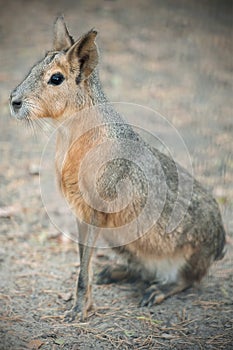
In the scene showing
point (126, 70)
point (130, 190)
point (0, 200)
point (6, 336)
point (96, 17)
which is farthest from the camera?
point (96, 17)

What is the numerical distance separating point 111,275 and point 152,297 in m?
0.41

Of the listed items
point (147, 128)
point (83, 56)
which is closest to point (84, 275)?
point (83, 56)

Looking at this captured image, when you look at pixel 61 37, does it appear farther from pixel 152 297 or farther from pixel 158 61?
pixel 158 61

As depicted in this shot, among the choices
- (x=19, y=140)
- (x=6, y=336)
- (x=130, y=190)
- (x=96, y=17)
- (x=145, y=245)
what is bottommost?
(x=6, y=336)

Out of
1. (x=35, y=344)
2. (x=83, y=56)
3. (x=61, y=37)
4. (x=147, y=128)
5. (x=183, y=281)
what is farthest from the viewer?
(x=147, y=128)

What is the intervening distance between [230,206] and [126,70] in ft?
10.4

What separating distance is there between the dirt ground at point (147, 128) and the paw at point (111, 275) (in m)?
0.07

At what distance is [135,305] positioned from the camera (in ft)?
14.2

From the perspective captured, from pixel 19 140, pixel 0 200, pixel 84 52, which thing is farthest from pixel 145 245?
pixel 19 140

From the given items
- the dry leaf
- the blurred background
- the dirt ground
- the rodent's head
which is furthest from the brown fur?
the blurred background

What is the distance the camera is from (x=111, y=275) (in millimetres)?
4625

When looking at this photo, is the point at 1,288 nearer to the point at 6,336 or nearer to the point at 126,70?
the point at 6,336

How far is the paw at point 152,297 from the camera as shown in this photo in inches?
170

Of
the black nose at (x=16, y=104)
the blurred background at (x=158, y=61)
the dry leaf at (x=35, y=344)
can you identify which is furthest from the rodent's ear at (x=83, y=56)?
the blurred background at (x=158, y=61)
